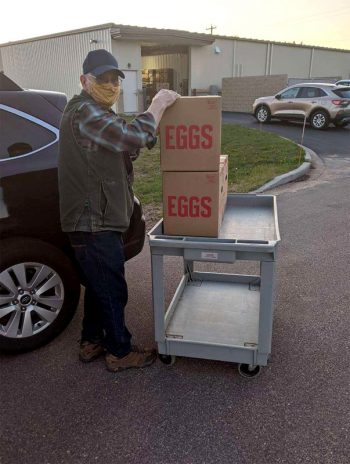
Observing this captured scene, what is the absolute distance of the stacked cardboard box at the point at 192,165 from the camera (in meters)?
2.36

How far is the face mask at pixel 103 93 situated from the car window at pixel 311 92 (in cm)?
1372

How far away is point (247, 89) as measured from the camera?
75.3ft

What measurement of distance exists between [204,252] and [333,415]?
1.18m

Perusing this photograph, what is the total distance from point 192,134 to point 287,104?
14.4m

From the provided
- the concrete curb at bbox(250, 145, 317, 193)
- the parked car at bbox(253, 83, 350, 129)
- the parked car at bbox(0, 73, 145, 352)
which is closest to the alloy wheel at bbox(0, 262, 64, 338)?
the parked car at bbox(0, 73, 145, 352)

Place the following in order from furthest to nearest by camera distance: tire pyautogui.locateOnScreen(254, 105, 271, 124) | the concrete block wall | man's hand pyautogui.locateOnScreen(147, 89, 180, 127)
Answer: the concrete block wall
tire pyautogui.locateOnScreen(254, 105, 271, 124)
man's hand pyautogui.locateOnScreen(147, 89, 180, 127)

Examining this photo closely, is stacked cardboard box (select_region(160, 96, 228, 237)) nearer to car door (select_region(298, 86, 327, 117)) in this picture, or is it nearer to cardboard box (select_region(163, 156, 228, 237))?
cardboard box (select_region(163, 156, 228, 237))

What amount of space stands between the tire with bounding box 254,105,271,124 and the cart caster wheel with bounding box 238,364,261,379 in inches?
597

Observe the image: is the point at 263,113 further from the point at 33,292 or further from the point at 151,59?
the point at 151,59

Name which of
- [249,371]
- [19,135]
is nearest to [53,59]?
[19,135]

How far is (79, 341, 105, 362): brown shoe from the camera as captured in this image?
2.87m

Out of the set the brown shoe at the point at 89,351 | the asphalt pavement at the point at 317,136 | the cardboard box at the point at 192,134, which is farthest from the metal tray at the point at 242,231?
the asphalt pavement at the point at 317,136

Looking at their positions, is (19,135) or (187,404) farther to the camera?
(19,135)

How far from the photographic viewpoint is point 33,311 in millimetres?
2895
